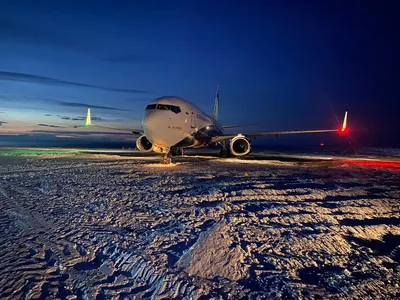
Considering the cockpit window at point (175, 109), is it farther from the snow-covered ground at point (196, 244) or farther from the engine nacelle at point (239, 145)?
the snow-covered ground at point (196, 244)

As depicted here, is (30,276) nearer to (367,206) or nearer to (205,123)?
(367,206)

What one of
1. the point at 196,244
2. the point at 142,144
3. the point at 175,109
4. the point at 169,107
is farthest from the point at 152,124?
the point at 196,244

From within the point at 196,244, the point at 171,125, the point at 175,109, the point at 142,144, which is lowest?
the point at 196,244

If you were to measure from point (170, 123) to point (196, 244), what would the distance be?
36.2 feet

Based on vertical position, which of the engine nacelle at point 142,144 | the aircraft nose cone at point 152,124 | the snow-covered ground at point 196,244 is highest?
the aircraft nose cone at point 152,124

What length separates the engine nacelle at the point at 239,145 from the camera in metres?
19.6

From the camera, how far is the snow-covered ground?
2883 mm

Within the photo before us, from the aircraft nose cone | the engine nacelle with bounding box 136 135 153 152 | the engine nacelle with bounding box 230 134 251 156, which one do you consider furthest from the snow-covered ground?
the engine nacelle with bounding box 136 135 153 152

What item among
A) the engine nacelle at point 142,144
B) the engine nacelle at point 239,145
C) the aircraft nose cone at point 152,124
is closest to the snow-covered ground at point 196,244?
the aircraft nose cone at point 152,124

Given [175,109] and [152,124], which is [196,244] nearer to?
[152,124]

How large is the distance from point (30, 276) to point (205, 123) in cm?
1676

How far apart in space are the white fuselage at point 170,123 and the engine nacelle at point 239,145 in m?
3.36

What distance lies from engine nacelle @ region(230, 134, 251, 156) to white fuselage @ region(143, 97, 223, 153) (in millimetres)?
3358

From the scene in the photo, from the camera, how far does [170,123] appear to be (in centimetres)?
1456
